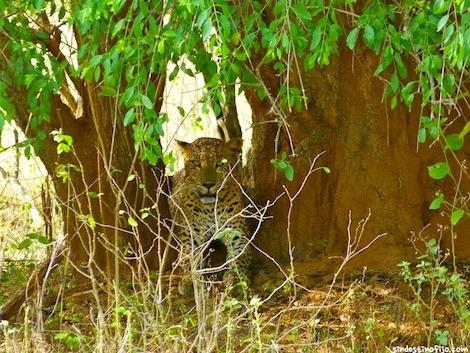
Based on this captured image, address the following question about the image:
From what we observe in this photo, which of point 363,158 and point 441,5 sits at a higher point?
point 441,5

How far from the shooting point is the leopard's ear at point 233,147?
954 cm

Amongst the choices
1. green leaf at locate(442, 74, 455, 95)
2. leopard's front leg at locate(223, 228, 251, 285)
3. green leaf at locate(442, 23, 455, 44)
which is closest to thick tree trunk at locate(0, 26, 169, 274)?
leopard's front leg at locate(223, 228, 251, 285)

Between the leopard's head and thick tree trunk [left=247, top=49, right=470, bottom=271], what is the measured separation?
0.75 metres

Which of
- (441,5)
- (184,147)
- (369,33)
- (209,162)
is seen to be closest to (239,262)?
(209,162)

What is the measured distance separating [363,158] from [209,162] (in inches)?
63.3

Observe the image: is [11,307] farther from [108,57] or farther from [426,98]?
[426,98]

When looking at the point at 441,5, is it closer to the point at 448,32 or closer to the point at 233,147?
Answer: the point at 448,32

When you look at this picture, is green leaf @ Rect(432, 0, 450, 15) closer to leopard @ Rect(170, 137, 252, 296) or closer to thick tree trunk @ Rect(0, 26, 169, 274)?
thick tree trunk @ Rect(0, 26, 169, 274)

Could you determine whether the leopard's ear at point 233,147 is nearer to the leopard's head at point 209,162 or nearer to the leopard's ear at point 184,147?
the leopard's head at point 209,162

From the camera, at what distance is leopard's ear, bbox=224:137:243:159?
376 inches

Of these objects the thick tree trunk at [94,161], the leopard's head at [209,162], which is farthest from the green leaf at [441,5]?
the leopard's head at [209,162]

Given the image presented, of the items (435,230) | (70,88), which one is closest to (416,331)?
(435,230)

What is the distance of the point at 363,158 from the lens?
28.2 ft

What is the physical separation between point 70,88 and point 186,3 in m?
4.66
